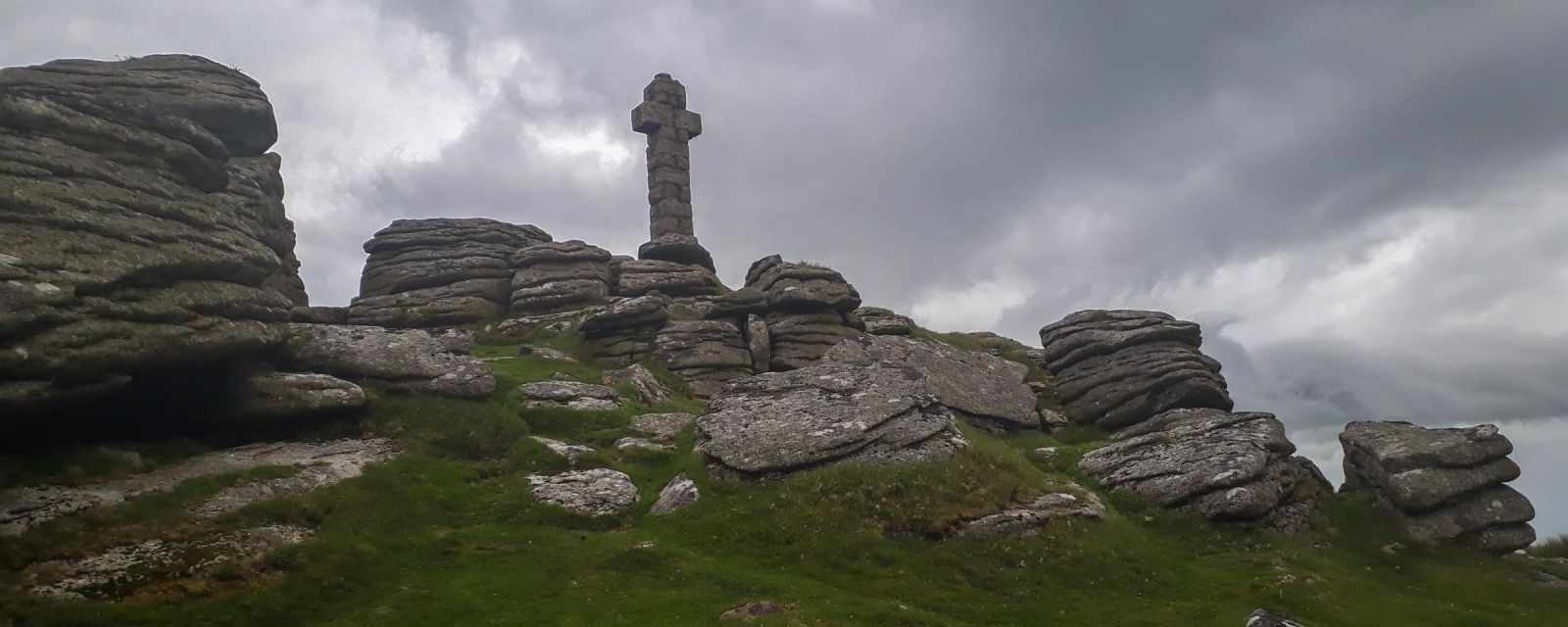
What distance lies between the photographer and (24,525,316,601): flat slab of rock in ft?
79.6

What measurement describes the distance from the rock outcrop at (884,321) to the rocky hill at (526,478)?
14.4 meters

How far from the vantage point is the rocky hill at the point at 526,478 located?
90.0 ft

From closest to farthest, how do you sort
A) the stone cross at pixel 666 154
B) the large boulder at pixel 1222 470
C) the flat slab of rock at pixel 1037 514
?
the flat slab of rock at pixel 1037 514, the large boulder at pixel 1222 470, the stone cross at pixel 666 154

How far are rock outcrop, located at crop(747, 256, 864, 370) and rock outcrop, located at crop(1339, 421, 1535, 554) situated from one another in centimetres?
3182

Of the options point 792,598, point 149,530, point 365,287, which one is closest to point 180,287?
point 149,530

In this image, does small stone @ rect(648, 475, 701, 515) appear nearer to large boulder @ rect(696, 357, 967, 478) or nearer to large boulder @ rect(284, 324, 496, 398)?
large boulder @ rect(696, 357, 967, 478)

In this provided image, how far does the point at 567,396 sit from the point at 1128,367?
35.3m

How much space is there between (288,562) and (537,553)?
759 cm

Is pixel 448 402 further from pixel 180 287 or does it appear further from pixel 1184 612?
pixel 1184 612

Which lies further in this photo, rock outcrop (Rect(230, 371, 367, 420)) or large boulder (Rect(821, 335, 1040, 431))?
large boulder (Rect(821, 335, 1040, 431))

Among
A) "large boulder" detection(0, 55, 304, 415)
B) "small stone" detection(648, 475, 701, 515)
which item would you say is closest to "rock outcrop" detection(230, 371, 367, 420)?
"large boulder" detection(0, 55, 304, 415)

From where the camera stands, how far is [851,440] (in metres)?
40.2

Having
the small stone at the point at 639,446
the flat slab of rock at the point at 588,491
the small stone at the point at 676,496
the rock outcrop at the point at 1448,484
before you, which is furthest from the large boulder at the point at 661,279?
the rock outcrop at the point at 1448,484

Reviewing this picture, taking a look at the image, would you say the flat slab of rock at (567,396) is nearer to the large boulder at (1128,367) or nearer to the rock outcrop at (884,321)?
the rock outcrop at (884,321)
